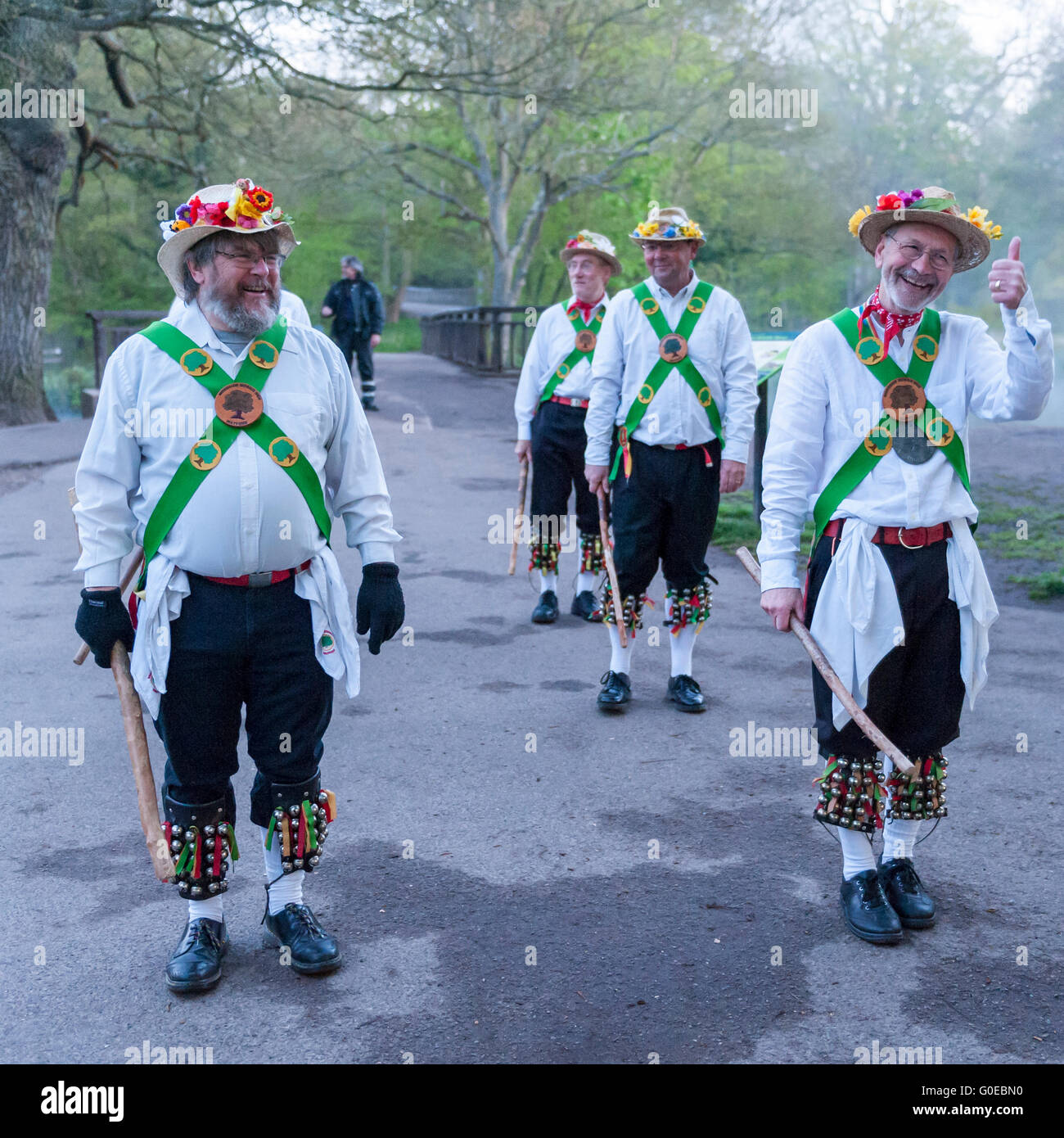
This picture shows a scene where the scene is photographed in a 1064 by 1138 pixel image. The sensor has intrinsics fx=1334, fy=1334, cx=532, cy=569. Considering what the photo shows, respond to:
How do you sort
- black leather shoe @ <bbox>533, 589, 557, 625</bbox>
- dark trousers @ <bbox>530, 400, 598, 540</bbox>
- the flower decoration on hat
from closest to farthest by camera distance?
the flower decoration on hat
dark trousers @ <bbox>530, 400, 598, 540</bbox>
black leather shoe @ <bbox>533, 589, 557, 625</bbox>

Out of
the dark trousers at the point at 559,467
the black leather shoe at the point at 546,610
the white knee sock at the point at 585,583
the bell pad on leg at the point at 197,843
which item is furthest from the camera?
the white knee sock at the point at 585,583

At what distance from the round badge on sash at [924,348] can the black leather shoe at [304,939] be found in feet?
7.85

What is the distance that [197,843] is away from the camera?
371 cm

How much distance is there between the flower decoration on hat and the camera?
344cm

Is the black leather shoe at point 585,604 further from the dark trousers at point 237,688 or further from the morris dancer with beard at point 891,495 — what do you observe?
the dark trousers at point 237,688

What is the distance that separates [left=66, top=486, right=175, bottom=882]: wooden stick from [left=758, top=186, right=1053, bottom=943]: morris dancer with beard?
1.86 metres

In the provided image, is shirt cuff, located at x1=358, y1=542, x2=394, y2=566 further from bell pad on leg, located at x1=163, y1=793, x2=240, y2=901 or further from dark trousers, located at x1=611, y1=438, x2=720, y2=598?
dark trousers, located at x1=611, y1=438, x2=720, y2=598

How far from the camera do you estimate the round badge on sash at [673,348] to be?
238 inches

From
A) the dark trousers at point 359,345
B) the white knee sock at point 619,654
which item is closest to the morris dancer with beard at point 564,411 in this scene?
the white knee sock at point 619,654

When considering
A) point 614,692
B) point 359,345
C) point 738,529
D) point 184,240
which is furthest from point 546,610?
point 359,345

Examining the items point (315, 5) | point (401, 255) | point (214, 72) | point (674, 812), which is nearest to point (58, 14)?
point (315, 5)

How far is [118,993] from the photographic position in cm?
364

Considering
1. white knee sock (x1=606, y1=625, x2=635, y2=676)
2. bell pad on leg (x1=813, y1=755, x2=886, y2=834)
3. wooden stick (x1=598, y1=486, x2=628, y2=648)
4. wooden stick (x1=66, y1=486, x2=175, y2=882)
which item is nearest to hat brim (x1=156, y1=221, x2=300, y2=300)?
wooden stick (x1=66, y1=486, x2=175, y2=882)
